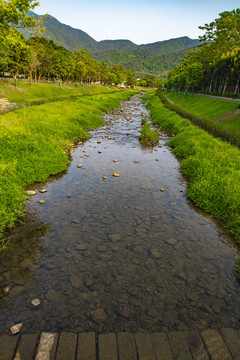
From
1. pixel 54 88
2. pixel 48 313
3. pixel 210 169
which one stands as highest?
pixel 54 88

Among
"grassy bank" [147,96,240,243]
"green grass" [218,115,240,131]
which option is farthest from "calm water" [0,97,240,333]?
"green grass" [218,115,240,131]

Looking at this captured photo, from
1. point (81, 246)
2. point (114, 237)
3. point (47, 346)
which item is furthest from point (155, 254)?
point (47, 346)

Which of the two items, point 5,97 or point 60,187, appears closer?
point 60,187

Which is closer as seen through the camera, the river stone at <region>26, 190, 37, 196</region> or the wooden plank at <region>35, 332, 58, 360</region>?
the wooden plank at <region>35, 332, 58, 360</region>

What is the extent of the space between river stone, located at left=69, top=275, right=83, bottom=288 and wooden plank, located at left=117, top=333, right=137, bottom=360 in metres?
1.71

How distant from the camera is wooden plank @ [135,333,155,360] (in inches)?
158

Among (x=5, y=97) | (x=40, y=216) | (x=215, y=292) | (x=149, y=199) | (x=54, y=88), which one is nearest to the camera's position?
(x=215, y=292)

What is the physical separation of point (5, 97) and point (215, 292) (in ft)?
147

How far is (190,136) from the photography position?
19938 millimetres

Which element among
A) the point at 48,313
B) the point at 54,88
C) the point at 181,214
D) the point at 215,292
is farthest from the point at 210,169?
the point at 54,88

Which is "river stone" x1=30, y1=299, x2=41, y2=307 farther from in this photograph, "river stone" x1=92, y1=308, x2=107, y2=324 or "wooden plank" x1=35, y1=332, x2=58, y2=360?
"river stone" x1=92, y1=308, x2=107, y2=324

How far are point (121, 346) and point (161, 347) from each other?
856mm

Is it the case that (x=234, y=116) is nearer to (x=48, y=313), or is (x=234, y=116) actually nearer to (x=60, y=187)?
(x=60, y=187)

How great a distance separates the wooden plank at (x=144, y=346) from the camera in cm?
402
